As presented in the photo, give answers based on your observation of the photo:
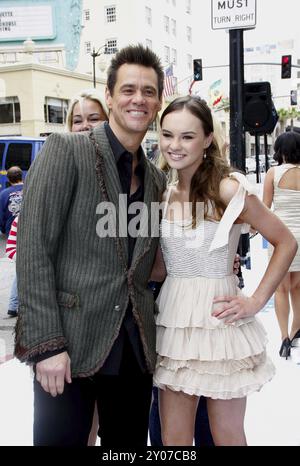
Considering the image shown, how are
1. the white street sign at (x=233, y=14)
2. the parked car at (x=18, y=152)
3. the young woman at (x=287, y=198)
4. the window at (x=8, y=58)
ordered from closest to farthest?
the young woman at (x=287, y=198)
the white street sign at (x=233, y=14)
the parked car at (x=18, y=152)
the window at (x=8, y=58)

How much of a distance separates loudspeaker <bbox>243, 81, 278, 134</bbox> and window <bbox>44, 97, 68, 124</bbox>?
2424cm

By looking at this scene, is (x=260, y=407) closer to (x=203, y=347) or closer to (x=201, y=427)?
(x=201, y=427)

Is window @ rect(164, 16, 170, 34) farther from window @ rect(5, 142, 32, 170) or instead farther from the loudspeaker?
the loudspeaker

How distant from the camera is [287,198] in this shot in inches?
166

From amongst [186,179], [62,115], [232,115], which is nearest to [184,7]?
[62,115]

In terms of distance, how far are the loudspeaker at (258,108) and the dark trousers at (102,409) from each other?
220 inches

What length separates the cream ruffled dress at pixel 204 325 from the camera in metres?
1.83

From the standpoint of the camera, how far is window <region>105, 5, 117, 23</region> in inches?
1537

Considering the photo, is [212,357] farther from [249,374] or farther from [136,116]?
[136,116]

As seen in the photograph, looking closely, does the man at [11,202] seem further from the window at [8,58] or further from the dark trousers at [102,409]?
the window at [8,58]

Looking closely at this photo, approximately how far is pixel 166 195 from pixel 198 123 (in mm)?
304

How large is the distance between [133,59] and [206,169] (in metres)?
0.49

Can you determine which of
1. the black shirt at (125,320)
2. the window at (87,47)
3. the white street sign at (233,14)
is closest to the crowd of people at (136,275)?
the black shirt at (125,320)

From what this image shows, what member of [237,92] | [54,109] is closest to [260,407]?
[237,92]
